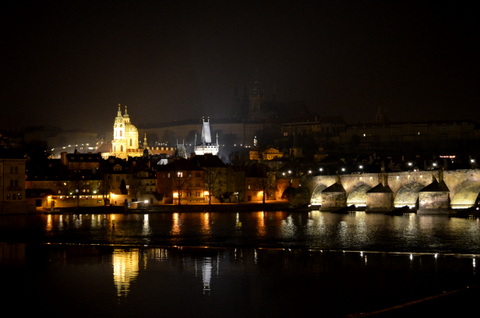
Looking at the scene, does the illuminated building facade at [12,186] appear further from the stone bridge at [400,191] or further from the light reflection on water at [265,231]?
the stone bridge at [400,191]

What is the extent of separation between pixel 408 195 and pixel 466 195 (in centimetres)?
697

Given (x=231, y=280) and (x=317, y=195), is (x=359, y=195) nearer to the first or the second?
(x=317, y=195)

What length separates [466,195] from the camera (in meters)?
50.0

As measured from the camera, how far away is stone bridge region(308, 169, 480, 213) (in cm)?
4988

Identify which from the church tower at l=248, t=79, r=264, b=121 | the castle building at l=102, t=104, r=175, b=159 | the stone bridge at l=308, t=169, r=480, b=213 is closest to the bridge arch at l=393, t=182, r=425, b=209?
the stone bridge at l=308, t=169, r=480, b=213

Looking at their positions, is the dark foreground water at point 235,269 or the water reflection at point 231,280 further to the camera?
the dark foreground water at point 235,269

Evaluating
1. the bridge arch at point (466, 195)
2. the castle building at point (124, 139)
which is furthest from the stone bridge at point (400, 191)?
the castle building at point (124, 139)

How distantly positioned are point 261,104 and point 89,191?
97416 millimetres

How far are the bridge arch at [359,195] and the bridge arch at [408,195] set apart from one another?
4146 mm

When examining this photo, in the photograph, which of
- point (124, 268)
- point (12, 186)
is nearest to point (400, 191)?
point (12, 186)

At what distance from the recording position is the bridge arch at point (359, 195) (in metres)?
61.2

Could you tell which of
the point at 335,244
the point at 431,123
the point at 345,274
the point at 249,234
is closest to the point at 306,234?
the point at 249,234

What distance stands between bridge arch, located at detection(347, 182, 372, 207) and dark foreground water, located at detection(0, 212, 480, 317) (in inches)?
769

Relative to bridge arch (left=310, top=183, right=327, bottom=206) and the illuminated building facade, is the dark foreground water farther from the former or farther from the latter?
bridge arch (left=310, top=183, right=327, bottom=206)
